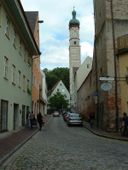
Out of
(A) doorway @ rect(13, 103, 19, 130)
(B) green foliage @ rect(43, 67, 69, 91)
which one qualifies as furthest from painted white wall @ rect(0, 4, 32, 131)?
(B) green foliage @ rect(43, 67, 69, 91)

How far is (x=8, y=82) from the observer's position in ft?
83.4

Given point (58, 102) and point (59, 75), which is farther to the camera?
point (59, 75)

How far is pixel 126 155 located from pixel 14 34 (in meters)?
16.7

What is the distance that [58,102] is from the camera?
105375 mm

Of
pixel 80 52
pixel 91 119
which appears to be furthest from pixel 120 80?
pixel 80 52

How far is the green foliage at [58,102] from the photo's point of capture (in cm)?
10450

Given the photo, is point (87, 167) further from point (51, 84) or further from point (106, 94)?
point (51, 84)

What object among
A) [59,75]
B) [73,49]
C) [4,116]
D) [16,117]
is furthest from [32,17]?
[59,75]

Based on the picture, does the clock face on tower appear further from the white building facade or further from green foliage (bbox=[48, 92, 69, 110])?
the white building facade

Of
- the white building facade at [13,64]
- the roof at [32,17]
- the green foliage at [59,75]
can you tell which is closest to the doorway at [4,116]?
the white building facade at [13,64]

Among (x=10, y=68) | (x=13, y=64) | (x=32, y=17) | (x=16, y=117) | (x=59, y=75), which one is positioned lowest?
(x=16, y=117)

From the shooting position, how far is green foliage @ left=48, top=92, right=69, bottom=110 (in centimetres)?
10450

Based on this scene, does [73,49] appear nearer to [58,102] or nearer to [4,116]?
[58,102]

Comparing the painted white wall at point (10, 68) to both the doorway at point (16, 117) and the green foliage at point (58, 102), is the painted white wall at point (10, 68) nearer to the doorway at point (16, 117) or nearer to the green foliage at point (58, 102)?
the doorway at point (16, 117)
